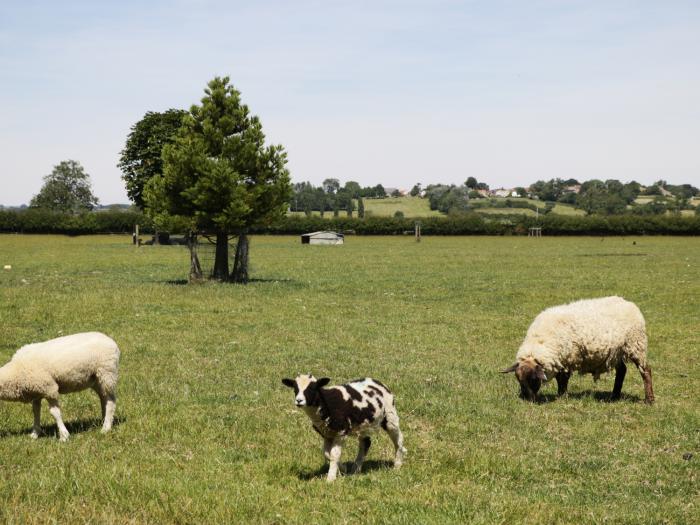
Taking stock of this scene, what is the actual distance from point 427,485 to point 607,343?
597 cm

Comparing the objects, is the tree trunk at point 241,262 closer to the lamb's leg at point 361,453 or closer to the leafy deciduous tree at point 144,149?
the lamb's leg at point 361,453

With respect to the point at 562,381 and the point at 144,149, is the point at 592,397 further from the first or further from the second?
the point at 144,149

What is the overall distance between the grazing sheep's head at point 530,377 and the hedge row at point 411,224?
92.5 metres

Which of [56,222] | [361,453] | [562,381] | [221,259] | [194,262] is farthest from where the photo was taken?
[56,222]

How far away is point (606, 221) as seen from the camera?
355 ft

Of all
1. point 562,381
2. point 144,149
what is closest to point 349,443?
point 562,381

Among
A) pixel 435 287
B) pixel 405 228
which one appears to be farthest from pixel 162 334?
pixel 405 228

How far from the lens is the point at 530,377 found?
12.7 m

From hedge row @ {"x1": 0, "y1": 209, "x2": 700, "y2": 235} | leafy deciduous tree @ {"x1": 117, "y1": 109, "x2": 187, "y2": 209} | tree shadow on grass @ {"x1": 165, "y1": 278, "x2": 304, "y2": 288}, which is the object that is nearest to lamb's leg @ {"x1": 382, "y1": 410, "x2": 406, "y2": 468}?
tree shadow on grass @ {"x1": 165, "y1": 278, "x2": 304, "y2": 288}

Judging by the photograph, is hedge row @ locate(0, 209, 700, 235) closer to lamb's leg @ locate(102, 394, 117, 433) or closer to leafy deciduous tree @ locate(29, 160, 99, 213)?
leafy deciduous tree @ locate(29, 160, 99, 213)

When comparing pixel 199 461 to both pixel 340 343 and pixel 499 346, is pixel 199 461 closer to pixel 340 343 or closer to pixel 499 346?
pixel 340 343

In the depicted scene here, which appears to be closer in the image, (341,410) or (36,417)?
(341,410)

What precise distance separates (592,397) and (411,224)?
97.5m

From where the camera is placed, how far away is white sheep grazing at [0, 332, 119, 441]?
994 cm
